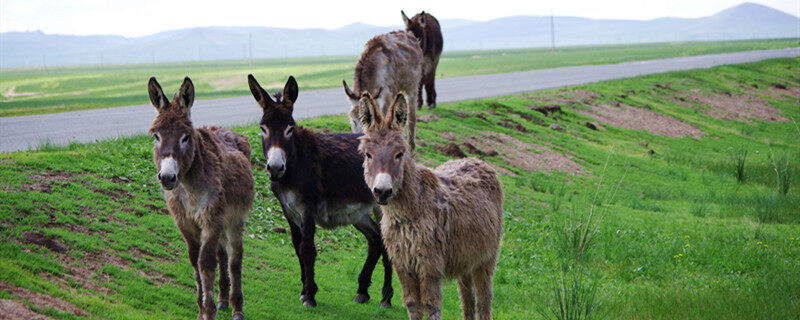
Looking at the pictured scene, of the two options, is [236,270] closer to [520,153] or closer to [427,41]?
[520,153]

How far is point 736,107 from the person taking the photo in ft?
108

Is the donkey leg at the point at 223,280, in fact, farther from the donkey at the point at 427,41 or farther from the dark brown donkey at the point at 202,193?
the donkey at the point at 427,41

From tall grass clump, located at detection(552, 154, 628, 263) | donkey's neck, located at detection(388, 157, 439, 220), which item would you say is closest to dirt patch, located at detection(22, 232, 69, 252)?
donkey's neck, located at detection(388, 157, 439, 220)

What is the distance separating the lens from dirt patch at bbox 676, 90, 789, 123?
1232 inches

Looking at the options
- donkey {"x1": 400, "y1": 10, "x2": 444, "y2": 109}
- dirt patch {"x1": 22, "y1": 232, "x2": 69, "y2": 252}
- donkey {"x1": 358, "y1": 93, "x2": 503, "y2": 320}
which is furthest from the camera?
donkey {"x1": 400, "y1": 10, "x2": 444, "y2": 109}

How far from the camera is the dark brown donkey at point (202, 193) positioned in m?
6.52

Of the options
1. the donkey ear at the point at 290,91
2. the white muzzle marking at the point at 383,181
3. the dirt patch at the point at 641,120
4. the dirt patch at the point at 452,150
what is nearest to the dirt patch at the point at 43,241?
the donkey ear at the point at 290,91

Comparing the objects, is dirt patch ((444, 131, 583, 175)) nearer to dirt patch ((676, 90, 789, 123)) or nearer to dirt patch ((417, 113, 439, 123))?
dirt patch ((417, 113, 439, 123))

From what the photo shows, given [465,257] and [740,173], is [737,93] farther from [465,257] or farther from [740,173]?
[465,257]

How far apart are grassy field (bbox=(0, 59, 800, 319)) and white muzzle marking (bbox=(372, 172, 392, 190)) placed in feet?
7.21

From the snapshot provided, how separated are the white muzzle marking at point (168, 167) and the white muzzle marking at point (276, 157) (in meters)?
1.22

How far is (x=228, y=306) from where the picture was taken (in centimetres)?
748

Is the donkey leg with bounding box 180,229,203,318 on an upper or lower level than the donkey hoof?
upper

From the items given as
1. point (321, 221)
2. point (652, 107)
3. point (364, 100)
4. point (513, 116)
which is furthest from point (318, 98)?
point (364, 100)
